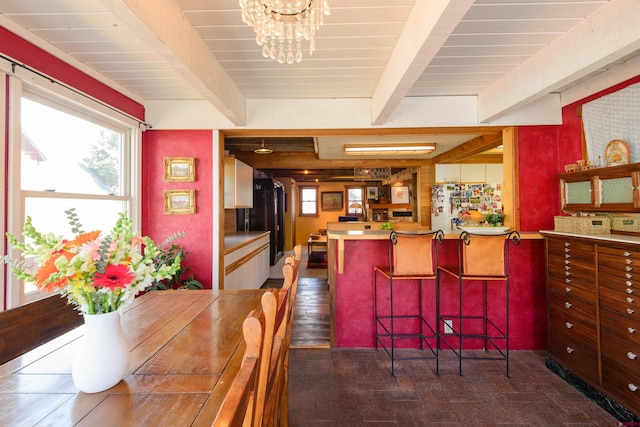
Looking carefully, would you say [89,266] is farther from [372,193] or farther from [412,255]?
[372,193]

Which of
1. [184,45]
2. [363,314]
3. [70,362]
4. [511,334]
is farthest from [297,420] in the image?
[184,45]

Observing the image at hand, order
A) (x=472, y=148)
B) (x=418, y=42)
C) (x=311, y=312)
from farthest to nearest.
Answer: (x=472, y=148) → (x=311, y=312) → (x=418, y=42)

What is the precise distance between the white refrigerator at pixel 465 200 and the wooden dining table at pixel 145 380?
4214mm

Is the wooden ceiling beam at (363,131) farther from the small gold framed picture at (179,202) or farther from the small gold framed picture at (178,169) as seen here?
the small gold framed picture at (179,202)

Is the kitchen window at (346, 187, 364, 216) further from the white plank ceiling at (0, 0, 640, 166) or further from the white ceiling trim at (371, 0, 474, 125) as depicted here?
the white ceiling trim at (371, 0, 474, 125)

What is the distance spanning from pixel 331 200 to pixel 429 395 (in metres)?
8.43

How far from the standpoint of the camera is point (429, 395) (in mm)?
2133

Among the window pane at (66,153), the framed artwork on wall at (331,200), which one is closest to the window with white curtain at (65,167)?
the window pane at (66,153)

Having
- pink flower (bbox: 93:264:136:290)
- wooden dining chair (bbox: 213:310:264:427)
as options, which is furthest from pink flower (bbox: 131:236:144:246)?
wooden dining chair (bbox: 213:310:264:427)

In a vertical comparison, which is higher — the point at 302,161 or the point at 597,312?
the point at 302,161

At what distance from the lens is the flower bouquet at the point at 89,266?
850mm

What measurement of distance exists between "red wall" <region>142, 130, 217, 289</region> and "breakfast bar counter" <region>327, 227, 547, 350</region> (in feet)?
4.17

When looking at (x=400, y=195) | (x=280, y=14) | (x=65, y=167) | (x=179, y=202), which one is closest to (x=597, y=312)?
(x=280, y=14)

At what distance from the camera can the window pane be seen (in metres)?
1.92
